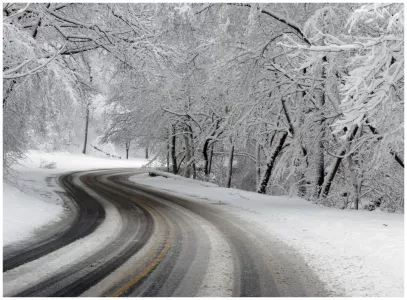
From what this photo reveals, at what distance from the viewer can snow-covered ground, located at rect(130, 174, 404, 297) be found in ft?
20.3

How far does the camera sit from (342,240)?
8938mm

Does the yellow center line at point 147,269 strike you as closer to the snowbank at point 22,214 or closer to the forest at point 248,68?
the snowbank at point 22,214

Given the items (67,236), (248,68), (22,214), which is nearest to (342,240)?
(67,236)

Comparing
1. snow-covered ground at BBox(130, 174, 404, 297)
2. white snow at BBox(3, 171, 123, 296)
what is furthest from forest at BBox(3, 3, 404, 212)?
white snow at BBox(3, 171, 123, 296)

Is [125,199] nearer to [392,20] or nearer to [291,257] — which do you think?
[291,257]

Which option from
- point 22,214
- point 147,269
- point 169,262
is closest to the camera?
point 147,269

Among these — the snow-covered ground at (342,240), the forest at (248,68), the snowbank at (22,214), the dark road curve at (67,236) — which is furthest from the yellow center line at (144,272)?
the forest at (248,68)

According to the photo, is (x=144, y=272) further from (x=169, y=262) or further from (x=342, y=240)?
(x=342, y=240)

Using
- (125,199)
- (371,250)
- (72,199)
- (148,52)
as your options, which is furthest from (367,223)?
(72,199)

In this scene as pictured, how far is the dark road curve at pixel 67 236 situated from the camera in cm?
688

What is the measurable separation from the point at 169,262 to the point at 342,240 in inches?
177

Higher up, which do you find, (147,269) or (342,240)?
(342,240)

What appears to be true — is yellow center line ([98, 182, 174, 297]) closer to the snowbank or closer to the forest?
the snowbank

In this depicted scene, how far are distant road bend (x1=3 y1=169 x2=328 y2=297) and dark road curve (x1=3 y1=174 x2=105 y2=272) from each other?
2 centimetres
